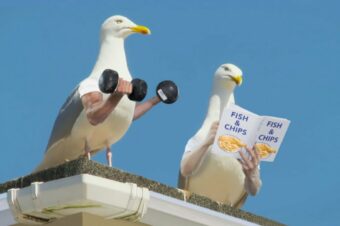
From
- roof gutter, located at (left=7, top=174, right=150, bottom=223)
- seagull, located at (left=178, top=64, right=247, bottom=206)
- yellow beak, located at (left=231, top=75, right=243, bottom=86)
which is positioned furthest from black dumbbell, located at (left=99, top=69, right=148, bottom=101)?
yellow beak, located at (left=231, top=75, right=243, bottom=86)

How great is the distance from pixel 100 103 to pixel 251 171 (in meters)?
2.09

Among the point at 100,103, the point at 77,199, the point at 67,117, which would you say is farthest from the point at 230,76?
the point at 77,199

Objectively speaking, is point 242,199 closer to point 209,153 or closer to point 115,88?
point 209,153

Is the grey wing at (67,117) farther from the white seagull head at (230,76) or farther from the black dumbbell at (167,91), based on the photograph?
the white seagull head at (230,76)

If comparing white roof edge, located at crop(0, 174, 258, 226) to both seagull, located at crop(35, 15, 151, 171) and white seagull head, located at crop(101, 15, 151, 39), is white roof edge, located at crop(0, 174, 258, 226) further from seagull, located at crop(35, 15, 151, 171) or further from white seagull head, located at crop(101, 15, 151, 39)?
white seagull head, located at crop(101, 15, 151, 39)

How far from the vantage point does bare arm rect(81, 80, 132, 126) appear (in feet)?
24.0

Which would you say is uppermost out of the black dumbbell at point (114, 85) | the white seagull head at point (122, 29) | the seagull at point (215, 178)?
the white seagull head at point (122, 29)

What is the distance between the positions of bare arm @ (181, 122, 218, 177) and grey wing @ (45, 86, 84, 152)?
167 centimetres

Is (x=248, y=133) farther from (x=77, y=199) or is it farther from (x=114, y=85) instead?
(x=77, y=199)

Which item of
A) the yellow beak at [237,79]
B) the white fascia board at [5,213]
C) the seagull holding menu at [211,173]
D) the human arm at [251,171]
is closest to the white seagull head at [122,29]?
the seagull holding menu at [211,173]

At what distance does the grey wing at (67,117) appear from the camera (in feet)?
27.0

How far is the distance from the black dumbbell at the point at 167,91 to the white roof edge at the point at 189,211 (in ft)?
3.15

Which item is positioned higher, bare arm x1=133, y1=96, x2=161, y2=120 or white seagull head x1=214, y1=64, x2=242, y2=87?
white seagull head x1=214, y1=64, x2=242, y2=87

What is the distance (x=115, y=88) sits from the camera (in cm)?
727
